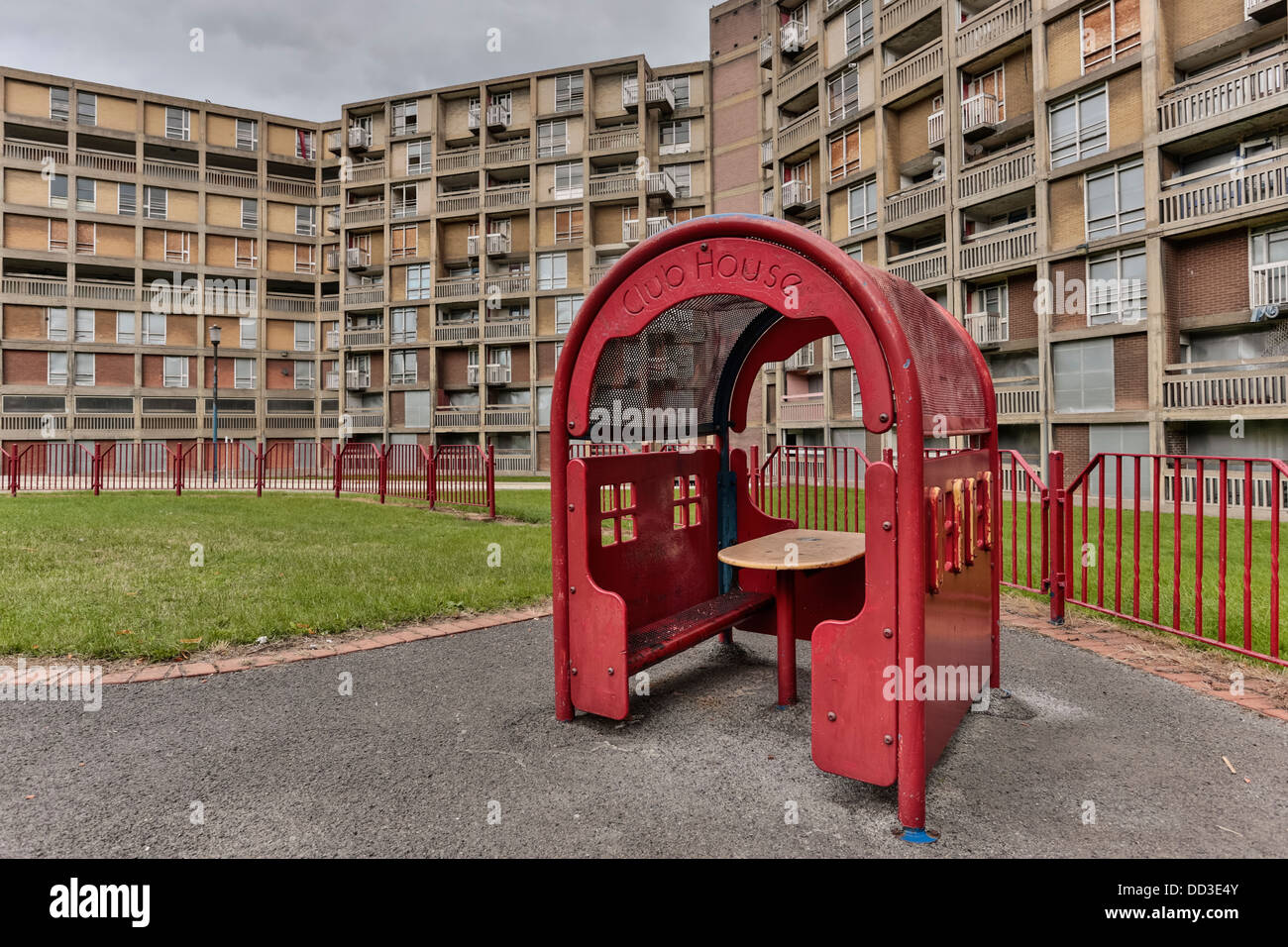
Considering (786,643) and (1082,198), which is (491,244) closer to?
(1082,198)

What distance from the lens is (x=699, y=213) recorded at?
133 ft

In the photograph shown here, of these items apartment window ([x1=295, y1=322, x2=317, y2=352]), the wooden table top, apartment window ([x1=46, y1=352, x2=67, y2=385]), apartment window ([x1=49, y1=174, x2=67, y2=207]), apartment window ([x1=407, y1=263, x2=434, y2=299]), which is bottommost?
the wooden table top

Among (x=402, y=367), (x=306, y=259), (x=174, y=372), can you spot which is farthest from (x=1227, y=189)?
(x=174, y=372)

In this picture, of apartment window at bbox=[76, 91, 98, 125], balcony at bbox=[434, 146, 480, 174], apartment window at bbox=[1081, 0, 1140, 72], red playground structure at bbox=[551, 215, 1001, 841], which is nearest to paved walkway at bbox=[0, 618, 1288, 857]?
red playground structure at bbox=[551, 215, 1001, 841]

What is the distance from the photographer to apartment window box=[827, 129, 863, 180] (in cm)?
2991

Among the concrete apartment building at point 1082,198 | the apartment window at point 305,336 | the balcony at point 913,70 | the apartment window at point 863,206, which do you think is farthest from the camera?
the apartment window at point 305,336

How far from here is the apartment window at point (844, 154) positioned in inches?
1177

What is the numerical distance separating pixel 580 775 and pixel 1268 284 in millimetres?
23580

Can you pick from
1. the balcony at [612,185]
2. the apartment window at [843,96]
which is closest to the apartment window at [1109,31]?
the apartment window at [843,96]

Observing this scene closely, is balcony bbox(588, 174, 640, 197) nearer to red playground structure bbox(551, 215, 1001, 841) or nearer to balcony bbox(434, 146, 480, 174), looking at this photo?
balcony bbox(434, 146, 480, 174)

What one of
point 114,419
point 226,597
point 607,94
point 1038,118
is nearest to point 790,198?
point 1038,118

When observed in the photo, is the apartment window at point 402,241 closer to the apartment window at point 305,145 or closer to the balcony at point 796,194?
the apartment window at point 305,145

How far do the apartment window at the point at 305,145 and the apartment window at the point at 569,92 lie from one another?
18069mm

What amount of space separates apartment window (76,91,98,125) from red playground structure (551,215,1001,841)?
54.5 meters
